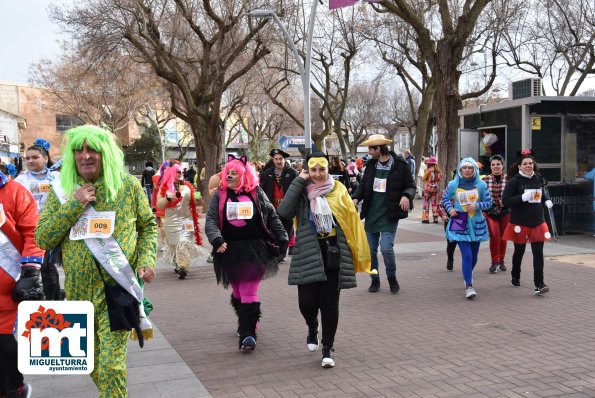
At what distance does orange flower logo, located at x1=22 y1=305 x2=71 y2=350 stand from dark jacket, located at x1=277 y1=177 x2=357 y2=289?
7.35ft

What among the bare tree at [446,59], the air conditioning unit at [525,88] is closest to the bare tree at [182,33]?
the bare tree at [446,59]

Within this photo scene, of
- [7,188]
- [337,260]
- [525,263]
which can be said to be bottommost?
[525,263]

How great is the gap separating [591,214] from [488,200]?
618 centimetres

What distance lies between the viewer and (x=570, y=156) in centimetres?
1305

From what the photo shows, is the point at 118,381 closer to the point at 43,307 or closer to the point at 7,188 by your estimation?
the point at 43,307

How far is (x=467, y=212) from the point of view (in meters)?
7.64

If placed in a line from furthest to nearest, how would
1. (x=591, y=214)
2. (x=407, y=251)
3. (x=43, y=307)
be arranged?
(x=591, y=214)
(x=407, y=251)
(x=43, y=307)

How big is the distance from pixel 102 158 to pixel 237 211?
2.25m

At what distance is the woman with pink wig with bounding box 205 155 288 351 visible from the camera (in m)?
5.57

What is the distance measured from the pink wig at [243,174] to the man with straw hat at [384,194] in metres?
2.15

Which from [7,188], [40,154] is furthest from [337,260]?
[40,154]

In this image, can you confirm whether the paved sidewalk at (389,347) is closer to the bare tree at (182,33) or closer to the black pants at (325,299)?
the black pants at (325,299)

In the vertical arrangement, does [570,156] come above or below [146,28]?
below

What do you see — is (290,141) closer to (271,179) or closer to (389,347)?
(271,179)
